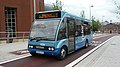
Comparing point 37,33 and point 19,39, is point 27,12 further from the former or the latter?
point 37,33

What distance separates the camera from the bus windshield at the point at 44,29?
10.6 meters

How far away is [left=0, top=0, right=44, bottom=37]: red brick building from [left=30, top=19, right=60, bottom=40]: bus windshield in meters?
20.6

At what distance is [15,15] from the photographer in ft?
108

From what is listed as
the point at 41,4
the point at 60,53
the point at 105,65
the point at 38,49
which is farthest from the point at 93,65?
the point at 41,4

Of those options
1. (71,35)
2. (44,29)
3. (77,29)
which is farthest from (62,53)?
(77,29)

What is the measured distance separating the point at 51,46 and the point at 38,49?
0.89m

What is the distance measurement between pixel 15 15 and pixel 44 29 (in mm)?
23201

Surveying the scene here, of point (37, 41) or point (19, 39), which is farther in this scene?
point (19, 39)

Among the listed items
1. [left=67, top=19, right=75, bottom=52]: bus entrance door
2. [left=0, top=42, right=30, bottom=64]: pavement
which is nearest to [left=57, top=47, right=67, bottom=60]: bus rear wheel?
[left=67, top=19, right=75, bottom=52]: bus entrance door

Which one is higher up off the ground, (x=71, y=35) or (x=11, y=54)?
(x=71, y=35)

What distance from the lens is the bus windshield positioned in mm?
10556

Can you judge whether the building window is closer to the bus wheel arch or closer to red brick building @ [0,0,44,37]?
red brick building @ [0,0,44,37]

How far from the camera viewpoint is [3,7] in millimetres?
30781

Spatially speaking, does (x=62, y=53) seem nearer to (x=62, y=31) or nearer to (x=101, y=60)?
(x=62, y=31)
